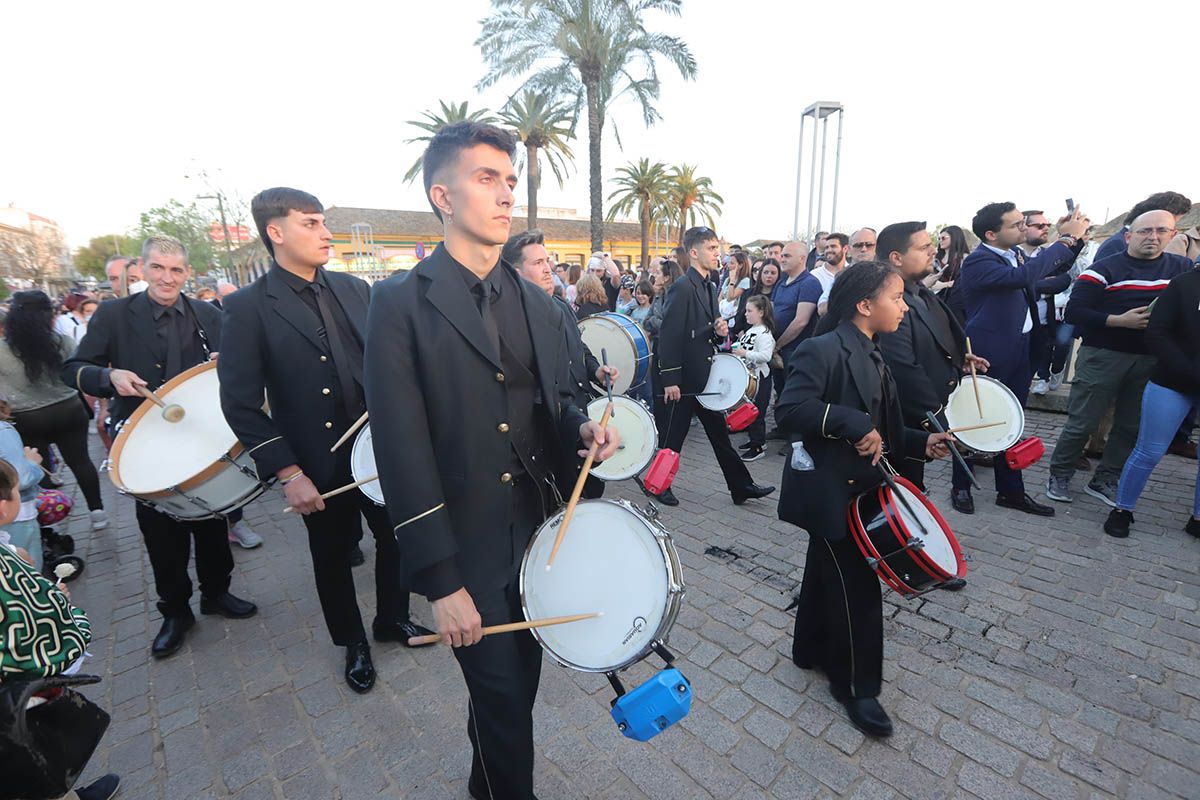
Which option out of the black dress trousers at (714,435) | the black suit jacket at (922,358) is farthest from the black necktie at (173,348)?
the black suit jacket at (922,358)

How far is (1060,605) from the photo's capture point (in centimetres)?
A: 350

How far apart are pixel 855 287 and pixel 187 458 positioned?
359 centimetres

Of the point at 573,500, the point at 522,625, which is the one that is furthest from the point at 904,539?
the point at 522,625

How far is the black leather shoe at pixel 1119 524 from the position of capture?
4.38m

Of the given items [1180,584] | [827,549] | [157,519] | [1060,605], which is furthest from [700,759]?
[1180,584]

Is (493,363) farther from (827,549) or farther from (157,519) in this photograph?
(157,519)

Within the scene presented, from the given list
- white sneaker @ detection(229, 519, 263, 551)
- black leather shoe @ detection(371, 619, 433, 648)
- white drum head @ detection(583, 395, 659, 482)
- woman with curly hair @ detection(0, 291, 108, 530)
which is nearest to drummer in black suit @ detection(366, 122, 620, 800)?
black leather shoe @ detection(371, 619, 433, 648)

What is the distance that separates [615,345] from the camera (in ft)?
19.4

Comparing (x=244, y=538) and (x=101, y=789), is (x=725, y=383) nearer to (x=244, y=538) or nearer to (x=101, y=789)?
(x=244, y=538)

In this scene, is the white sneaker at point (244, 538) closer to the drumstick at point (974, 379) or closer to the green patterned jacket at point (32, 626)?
the green patterned jacket at point (32, 626)

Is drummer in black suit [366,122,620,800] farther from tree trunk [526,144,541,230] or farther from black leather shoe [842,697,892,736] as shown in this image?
tree trunk [526,144,541,230]

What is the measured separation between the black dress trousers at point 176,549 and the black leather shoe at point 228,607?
0.17 m

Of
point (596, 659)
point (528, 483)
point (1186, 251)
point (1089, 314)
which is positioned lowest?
point (596, 659)

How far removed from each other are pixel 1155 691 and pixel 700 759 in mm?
2372
